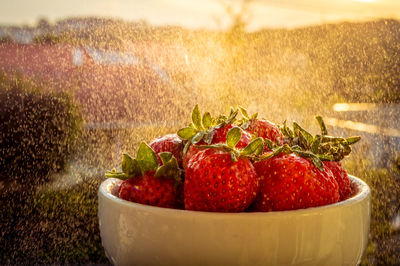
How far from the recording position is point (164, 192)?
250mm

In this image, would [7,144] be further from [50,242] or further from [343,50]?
[343,50]

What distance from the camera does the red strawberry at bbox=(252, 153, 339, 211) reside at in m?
0.25

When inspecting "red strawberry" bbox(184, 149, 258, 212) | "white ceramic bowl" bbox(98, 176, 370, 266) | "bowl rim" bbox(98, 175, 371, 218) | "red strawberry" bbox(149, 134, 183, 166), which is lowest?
"white ceramic bowl" bbox(98, 176, 370, 266)

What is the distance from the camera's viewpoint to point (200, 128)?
284mm

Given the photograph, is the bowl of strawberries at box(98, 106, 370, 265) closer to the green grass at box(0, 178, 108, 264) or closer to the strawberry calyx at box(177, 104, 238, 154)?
the strawberry calyx at box(177, 104, 238, 154)

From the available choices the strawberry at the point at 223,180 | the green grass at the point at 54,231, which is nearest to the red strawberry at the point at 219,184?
the strawberry at the point at 223,180

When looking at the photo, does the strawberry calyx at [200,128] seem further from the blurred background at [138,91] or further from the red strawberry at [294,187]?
the blurred background at [138,91]

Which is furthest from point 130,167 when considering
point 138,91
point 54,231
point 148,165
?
point 138,91

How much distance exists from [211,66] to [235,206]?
810 mm

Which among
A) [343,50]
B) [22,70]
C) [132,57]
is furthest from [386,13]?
[22,70]

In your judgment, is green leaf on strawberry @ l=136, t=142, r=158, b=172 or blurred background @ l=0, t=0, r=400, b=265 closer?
green leaf on strawberry @ l=136, t=142, r=158, b=172

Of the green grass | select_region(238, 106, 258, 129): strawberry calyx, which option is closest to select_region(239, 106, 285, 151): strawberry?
select_region(238, 106, 258, 129): strawberry calyx

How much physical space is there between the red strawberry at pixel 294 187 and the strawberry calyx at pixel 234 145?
0.6 inches

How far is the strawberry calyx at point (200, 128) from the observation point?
0.89ft
